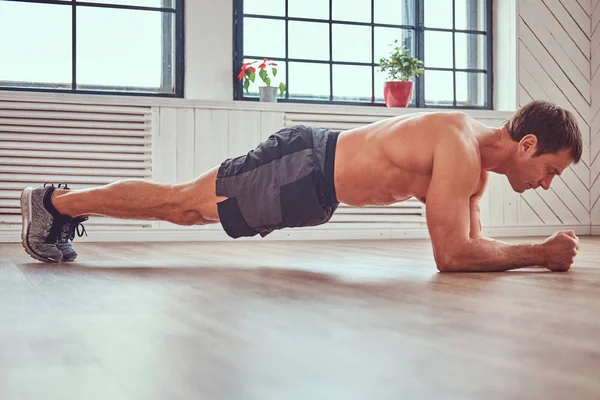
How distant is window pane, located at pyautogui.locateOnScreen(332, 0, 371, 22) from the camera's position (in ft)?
17.5

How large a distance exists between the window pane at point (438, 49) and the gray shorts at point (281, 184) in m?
3.33

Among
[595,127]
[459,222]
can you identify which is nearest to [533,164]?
[459,222]

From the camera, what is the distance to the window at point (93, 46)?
474 cm

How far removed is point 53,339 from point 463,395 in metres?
0.66

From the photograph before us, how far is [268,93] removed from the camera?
16.3 ft

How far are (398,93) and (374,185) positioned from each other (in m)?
2.99

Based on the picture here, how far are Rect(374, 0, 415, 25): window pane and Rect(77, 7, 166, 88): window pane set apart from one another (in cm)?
155

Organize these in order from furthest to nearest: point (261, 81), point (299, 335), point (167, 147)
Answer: point (261, 81) < point (167, 147) < point (299, 335)

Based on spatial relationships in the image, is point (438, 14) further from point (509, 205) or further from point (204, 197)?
point (204, 197)

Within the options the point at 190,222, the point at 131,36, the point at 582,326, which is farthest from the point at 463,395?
the point at 131,36

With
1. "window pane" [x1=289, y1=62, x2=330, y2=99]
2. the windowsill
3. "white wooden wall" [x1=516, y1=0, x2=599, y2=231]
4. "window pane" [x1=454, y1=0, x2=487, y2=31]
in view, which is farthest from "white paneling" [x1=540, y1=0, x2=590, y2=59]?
"window pane" [x1=289, y1=62, x2=330, y2=99]

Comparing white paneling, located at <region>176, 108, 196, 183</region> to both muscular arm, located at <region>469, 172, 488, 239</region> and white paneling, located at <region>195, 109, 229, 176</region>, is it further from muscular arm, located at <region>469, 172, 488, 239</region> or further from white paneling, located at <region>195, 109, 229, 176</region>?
muscular arm, located at <region>469, 172, 488, 239</region>

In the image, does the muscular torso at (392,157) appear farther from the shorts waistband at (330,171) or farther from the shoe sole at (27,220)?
the shoe sole at (27,220)

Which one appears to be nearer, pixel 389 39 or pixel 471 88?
pixel 389 39
